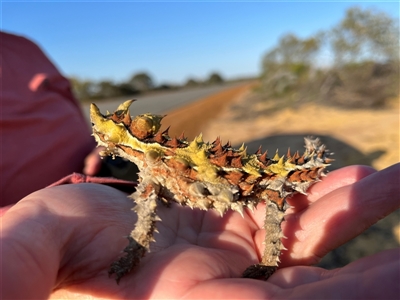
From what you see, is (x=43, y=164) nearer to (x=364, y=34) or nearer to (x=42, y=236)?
(x=42, y=236)

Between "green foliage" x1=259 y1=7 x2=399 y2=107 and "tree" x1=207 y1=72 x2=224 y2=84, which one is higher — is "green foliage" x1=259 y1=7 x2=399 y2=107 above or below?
above

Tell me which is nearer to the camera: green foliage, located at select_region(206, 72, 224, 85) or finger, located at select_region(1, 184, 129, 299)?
finger, located at select_region(1, 184, 129, 299)

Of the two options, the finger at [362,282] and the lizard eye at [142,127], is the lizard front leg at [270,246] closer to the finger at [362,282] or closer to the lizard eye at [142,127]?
the finger at [362,282]

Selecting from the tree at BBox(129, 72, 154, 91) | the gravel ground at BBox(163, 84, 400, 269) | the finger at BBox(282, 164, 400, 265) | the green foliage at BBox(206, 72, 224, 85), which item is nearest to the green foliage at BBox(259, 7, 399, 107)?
the gravel ground at BBox(163, 84, 400, 269)

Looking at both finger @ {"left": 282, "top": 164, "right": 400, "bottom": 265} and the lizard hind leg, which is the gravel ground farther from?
the lizard hind leg

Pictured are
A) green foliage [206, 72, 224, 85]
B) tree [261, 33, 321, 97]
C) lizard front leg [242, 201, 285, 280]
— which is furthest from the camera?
green foliage [206, 72, 224, 85]

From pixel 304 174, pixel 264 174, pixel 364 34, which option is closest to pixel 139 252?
pixel 264 174
